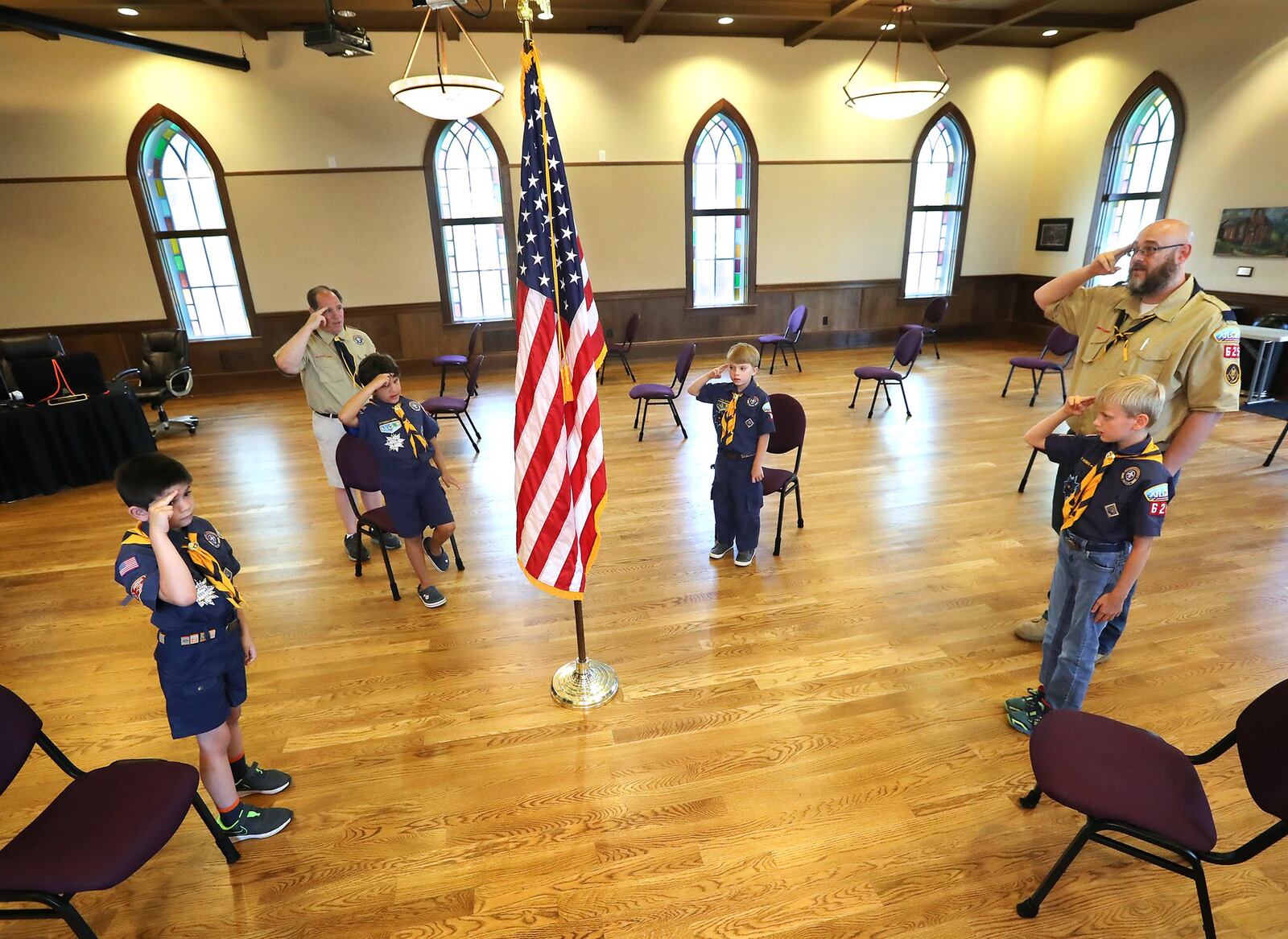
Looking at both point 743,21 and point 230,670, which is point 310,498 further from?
point 743,21

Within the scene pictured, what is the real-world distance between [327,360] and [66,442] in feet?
12.3

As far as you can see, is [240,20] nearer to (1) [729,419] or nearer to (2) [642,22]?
(2) [642,22]

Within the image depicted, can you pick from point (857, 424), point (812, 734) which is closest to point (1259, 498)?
point (857, 424)

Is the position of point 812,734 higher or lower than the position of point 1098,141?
lower

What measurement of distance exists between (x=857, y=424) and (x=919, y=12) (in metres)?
5.69

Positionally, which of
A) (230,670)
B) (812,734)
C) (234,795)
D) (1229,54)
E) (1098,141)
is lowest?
(812,734)

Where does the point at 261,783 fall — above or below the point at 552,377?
below

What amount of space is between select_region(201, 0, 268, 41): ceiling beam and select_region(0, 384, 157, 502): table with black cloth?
424cm

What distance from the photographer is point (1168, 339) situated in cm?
238

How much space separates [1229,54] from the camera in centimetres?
735

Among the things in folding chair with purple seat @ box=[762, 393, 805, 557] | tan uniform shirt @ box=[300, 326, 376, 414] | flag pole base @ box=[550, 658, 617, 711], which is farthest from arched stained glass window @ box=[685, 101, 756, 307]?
flag pole base @ box=[550, 658, 617, 711]

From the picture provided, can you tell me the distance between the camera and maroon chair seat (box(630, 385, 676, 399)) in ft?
19.7

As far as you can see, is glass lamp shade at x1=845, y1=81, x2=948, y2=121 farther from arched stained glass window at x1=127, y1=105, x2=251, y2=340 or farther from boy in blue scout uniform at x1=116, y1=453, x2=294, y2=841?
arched stained glass window at x1=127, y1=105, x2=251, y2=340

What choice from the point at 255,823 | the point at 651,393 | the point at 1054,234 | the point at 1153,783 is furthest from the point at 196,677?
the point at 1054,234
